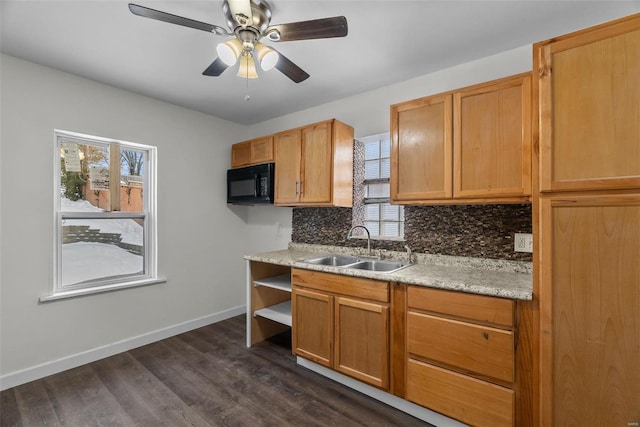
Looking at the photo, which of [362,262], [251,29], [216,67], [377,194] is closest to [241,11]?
[251,29]

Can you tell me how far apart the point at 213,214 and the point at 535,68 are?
3240 millimetres

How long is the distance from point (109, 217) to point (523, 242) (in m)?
3.49

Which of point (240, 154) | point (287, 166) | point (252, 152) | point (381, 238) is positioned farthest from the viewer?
point (240, 154)

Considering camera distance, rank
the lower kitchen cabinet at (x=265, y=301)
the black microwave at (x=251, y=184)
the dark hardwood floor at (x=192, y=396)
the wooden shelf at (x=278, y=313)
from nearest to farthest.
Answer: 1. the dark hardwood floor at (x=192, y=396)
2. the wooden shelf at (x=278, y=313)
3. the lower kitchen cabinet at (x=265, y=301)
4. the black microwave at (x=251, y=184)

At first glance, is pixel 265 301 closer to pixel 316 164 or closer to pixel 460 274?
pixel 316 164

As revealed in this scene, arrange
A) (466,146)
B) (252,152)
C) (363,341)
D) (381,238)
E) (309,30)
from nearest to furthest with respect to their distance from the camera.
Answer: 1. (309,30)
2. (466,146)
3. (363,341)
4. (381,238)
5. (252,152)

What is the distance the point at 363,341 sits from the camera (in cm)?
198

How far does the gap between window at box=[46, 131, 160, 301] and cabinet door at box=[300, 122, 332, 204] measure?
1.62m

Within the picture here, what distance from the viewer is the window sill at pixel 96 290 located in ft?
7.53

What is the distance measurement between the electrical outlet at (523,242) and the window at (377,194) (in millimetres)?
863

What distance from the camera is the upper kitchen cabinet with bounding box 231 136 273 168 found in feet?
10.1

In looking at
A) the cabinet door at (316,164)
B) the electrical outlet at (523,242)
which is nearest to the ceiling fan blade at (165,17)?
the cabinet door at (316,164)

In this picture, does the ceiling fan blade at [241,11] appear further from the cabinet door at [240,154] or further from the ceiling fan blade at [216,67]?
the cabinet door at [240,154]

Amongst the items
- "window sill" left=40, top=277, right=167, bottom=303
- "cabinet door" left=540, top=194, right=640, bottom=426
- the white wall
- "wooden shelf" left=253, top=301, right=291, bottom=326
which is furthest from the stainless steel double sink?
"window sill" left=40, top=277, right=167, bottom=303
